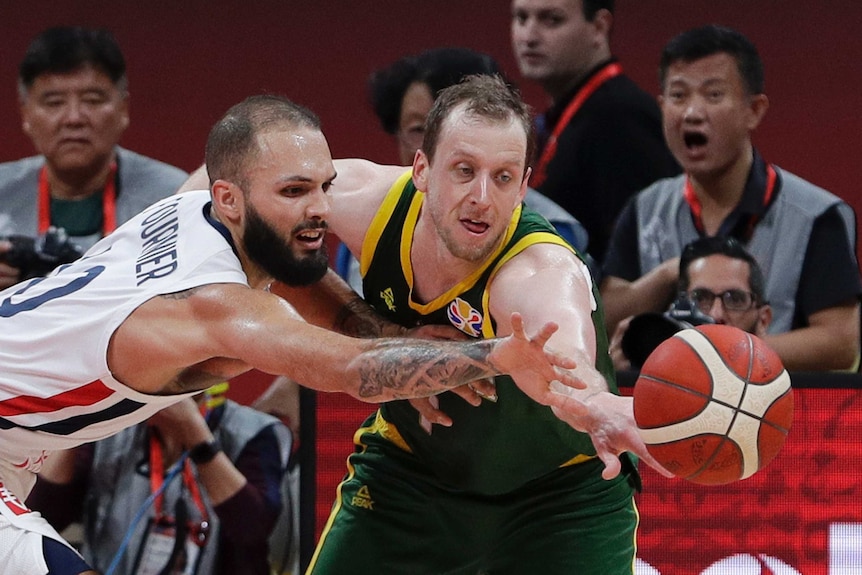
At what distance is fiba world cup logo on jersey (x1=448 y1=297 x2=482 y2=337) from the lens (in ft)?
13.2

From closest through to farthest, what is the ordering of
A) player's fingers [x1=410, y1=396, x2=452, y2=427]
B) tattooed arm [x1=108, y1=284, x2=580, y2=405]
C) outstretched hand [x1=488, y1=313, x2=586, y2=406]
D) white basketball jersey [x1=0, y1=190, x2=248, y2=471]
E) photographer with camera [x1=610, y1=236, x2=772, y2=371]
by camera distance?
outstretched hand [x1=488, y1=313, x2=586, y2=406], tattooed arm [x1=108, y1=284, x2=580, y2=405], white basketball jersey [x1=0, y1=190, x2=248, y2=471], player's fingers [x1=410, y1=396, x2=452, y2=427], photographer with camera [x1=610, y1=236, x2=772, y2=371]

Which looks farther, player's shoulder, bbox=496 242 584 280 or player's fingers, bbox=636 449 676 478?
player's shoulder, bbox=496 242 584 280

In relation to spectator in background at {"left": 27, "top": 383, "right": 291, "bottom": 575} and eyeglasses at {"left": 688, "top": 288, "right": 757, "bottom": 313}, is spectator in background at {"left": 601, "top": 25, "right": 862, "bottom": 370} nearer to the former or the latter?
eyeglasses at {"left": 688, "top": 288, "right": 757, "bottom": 313}

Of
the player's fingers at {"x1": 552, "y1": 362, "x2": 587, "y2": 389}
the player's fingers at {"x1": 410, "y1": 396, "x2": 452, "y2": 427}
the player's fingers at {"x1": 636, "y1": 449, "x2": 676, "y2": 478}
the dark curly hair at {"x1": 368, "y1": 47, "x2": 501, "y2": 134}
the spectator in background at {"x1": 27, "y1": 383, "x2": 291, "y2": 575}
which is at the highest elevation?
the dark curly hair at {"x1": 368, "y1": 47, "x2": 501, "y2": 134}

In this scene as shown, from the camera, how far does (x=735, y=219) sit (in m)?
5.29

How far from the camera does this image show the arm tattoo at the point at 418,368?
3.25m

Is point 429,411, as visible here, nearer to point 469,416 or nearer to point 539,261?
point 469,416

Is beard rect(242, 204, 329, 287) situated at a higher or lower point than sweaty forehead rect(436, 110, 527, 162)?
lower

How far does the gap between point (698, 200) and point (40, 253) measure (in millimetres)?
2291

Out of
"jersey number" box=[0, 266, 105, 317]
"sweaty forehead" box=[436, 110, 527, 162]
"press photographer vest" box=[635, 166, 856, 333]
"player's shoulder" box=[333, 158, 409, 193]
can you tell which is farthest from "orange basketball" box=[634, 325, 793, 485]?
"press photographer vest" box=[635, 166, 856, 333]

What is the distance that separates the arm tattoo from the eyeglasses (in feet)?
6.11

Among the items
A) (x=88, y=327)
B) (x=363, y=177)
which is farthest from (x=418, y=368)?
(x=363, y=177)

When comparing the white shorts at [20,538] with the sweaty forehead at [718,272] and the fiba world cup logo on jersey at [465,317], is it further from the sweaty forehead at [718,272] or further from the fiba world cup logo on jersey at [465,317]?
the sweaty forehead at [718,272]

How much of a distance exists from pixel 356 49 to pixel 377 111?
152cm
